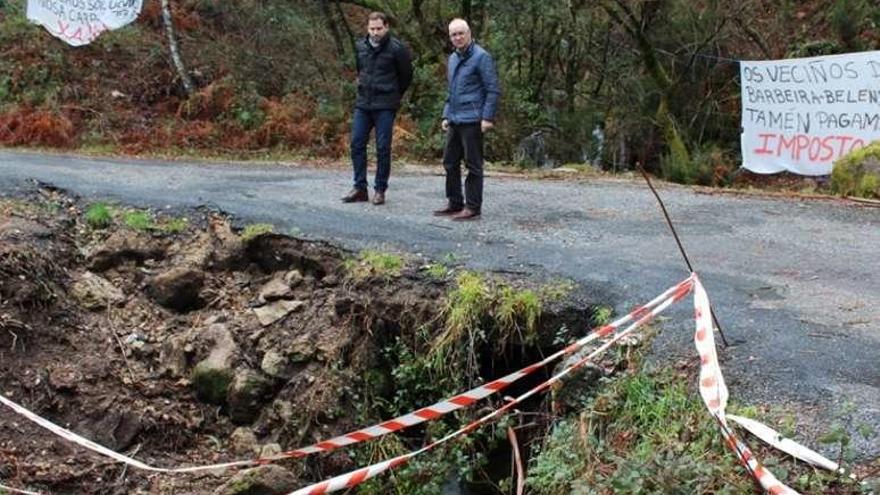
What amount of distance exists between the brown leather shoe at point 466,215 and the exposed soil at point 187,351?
1526 millimetres

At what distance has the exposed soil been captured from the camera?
5.83 metres

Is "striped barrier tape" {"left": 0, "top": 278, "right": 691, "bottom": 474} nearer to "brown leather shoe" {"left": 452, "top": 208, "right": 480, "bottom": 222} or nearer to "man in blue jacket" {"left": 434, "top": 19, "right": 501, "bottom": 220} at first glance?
"man in blue jacket" {"left": 434, "top": 19, "right": 501, "bottom": 220}

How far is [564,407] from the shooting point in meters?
5.34

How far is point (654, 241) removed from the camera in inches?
307

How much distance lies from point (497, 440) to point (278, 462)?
1.41m

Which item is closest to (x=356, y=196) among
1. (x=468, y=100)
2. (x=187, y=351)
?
(x=468, y=100)

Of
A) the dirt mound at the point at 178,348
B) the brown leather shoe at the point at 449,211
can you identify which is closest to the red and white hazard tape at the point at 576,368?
the dirt mound at the point at 178,348

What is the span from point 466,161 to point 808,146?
5949 mm

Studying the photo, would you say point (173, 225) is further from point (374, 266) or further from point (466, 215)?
point (466, 215)

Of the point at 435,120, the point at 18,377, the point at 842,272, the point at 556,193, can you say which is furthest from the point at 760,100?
the point at 18,377

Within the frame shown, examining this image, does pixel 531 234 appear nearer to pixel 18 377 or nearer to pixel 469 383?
pixel 469 383

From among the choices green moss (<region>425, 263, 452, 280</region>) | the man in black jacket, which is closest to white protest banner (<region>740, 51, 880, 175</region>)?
the man in black jacket

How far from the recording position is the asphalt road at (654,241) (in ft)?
16.7

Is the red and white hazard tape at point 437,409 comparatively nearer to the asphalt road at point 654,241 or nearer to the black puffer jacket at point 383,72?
the asphalt road at point 654,241
